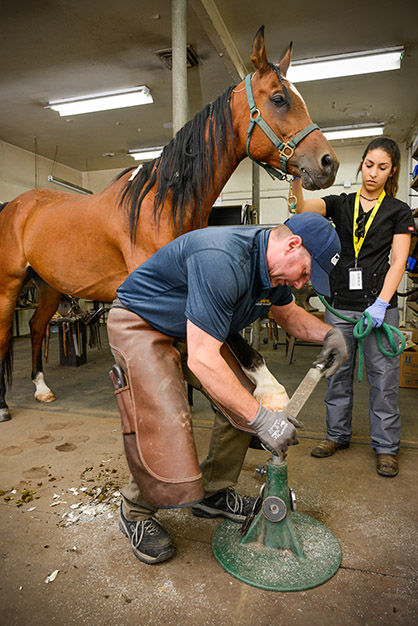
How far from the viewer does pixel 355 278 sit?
243cm

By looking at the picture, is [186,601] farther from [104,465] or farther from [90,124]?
[90,124]

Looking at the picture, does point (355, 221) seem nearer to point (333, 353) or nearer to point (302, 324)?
point (302, 324)

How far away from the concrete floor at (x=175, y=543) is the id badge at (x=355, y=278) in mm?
1036

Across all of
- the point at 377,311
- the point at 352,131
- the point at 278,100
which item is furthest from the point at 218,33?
the point at 352,131

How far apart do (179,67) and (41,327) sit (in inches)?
98.6

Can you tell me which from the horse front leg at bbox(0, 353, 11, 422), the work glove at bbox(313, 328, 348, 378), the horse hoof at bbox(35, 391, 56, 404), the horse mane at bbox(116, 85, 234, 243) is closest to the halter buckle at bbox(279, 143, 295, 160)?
the horse mane at bbox(116, 85, 234, 243)

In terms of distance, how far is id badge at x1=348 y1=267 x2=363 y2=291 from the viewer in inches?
95.5

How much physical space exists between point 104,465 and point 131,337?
1212mm

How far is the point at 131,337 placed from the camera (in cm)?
160

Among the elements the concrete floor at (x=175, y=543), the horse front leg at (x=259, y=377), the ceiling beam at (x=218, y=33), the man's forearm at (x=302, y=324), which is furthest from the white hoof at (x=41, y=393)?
the ceiling beam at (x=218, y=33)

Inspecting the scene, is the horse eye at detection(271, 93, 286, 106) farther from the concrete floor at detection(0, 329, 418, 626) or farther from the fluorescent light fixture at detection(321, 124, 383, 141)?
the fluorescent light fixture at detection(321, 124, 383, 141)

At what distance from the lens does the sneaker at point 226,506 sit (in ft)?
6.14

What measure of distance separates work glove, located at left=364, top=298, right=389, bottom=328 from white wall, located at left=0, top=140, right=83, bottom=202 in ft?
26.9

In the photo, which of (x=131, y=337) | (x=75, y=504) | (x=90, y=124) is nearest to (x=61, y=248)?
(x=131, y=337)
